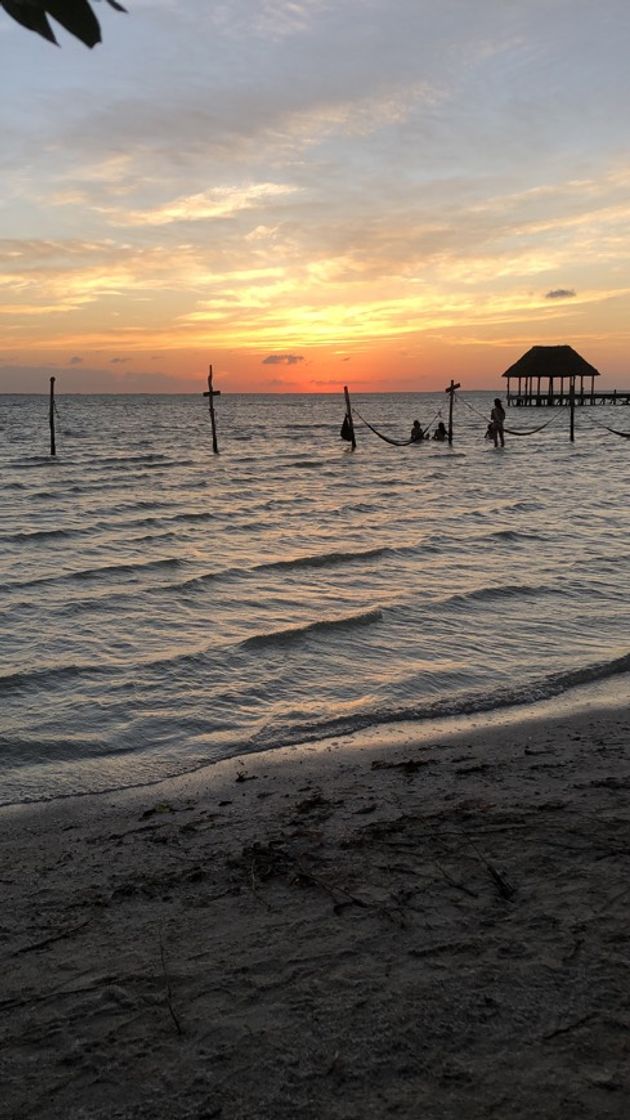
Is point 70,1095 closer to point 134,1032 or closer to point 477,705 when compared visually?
point 134,1032

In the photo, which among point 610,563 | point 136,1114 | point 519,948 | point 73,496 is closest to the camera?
point 136,1114

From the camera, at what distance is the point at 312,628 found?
8.62 m

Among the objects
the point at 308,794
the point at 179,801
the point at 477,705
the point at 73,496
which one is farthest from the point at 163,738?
the point at 73,496

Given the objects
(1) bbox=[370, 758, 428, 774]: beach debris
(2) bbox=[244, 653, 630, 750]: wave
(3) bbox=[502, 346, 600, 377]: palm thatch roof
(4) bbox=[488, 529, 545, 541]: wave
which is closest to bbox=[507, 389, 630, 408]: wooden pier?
(3) bbox=[502, 346, 600, 377]: palm thatch roof

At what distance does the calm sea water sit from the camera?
618 centimetres

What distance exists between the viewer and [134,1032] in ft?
8.66

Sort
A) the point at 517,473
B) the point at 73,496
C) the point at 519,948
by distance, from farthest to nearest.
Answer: the point at 517,473 → the point at 73,496 → the point at 519,948

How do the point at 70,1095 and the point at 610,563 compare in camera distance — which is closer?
the point at 70,1095

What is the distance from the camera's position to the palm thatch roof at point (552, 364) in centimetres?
5931

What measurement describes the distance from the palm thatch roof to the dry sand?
5830 cm

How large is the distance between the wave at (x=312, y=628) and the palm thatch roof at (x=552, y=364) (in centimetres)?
5387

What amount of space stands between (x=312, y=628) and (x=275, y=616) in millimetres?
734

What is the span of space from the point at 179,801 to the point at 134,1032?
87.1 inches

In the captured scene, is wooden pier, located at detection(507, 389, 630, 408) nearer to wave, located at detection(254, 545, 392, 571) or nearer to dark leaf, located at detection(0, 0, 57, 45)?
wave, located at detection(254, 545, 392, 571)
